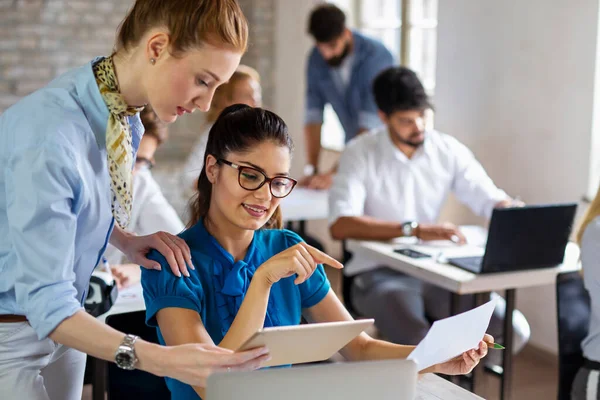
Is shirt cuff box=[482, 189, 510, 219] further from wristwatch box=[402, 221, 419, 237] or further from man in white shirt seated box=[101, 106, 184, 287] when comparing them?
man in white shirt seated box=[101, 106, 184, 287]

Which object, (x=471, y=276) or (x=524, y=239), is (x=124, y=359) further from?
(x=524, y=239)

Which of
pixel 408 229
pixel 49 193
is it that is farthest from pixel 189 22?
pixel 408 229

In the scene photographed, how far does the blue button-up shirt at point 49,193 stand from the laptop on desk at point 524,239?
5.26 feet

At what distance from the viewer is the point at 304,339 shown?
3.85ft

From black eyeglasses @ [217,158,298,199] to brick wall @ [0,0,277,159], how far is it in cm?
411

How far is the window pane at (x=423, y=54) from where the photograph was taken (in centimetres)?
501

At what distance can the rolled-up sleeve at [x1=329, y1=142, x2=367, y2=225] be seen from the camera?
327cm

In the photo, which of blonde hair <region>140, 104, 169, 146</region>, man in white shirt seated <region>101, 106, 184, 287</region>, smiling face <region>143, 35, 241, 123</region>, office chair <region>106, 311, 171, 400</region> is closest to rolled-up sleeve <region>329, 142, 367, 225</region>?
man in white shirt seated <region>101, 106, 184, 287</region>

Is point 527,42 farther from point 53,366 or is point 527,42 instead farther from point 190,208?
point 53,366

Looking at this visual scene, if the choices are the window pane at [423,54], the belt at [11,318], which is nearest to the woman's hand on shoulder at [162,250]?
the belt at [11,318]

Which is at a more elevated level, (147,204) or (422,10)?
(422,10)

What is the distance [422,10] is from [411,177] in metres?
1.97

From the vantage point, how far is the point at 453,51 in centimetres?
425

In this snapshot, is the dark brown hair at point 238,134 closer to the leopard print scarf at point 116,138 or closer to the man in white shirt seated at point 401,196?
the leopard print scarf at point 116,138
